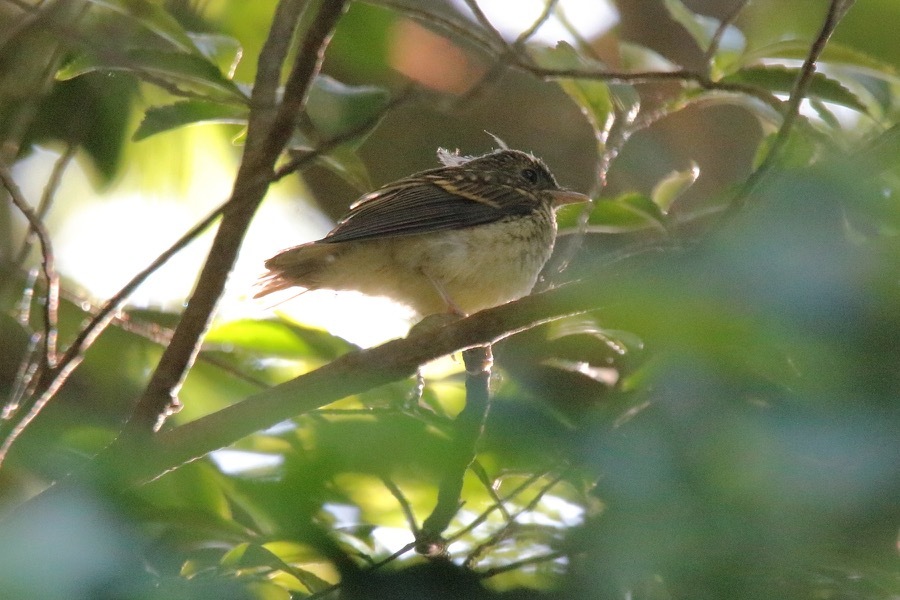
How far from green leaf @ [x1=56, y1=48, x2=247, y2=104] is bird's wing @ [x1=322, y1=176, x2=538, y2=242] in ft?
3.44

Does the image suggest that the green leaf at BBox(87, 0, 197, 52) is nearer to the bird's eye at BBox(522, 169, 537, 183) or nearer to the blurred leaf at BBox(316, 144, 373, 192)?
the blurred leaf at BBox(316, 144, 373, 192)

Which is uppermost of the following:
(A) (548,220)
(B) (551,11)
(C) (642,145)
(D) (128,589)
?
(C) (642,145)

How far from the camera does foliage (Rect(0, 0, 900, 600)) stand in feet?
4.28

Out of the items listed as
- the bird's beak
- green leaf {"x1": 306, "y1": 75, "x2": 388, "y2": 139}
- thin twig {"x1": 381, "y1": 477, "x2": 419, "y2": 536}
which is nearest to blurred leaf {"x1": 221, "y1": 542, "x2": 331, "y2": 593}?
thin twig {"x1": 381, "y1": 477, "x2": 419, "y2": 536}

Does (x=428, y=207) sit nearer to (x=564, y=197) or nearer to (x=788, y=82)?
(x=564, y=197)

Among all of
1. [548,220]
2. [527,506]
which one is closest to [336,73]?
[548,220]

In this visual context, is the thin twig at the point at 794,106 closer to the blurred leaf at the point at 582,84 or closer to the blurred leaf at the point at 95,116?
the blurred leaf at the point at 582,84

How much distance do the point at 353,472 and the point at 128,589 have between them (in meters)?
0.42

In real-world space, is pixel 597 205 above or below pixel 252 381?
above

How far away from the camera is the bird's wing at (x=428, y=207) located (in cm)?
423

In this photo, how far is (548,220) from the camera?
4.77 meters

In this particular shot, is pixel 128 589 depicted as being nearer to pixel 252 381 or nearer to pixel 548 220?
pixel 252 381

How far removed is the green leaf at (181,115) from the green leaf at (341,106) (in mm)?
A: 274

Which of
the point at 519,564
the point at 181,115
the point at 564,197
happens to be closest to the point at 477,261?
the point at 564,197
